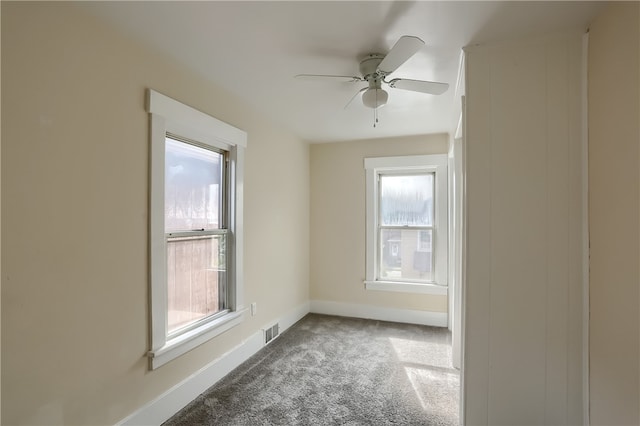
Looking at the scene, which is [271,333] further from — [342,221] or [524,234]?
[524,234]

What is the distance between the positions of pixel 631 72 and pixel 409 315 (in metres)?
3.33

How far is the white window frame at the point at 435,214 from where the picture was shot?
3936 mm

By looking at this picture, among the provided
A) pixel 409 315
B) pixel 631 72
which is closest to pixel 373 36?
pixel 631 72

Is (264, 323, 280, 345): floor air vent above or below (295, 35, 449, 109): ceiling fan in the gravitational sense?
below

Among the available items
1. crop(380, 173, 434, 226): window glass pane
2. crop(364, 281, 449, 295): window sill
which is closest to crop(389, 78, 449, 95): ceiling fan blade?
crop(380, 173, 434, 226): window glass pane

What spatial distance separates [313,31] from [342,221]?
285cm

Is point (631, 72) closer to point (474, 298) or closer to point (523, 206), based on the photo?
point (523, 206)

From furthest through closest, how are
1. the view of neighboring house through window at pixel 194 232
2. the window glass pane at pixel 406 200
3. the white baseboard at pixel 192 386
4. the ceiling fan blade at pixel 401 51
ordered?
1. the window glass pane at pixel 406 200
2. the view of neighboring house through window at pixel 194 232
3. the white baseboard at pixel 192 386
4. the ceiling fan blade at pixel 401 51

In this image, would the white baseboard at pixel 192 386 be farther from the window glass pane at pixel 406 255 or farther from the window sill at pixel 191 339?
the window glass pane at pixel 406 255

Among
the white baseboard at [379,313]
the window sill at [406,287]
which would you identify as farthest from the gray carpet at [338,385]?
the window sill at [406,287]

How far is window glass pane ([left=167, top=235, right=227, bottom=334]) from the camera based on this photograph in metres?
2.28

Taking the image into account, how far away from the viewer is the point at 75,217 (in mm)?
1587

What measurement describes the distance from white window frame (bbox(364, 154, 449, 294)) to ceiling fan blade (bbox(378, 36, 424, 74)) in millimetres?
2285

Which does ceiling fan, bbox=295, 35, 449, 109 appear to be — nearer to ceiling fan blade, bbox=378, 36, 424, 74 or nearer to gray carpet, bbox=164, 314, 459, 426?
ceiling fan blade, bbox=378, 36, 424, 74
